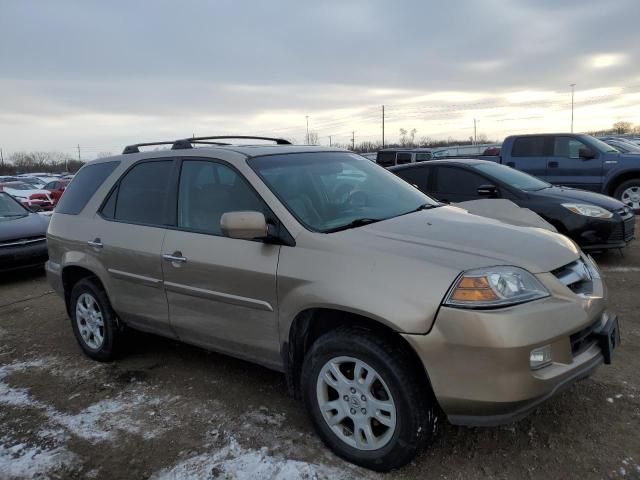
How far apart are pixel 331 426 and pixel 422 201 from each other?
5.79 feet

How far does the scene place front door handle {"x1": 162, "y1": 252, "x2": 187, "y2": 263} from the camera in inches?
140

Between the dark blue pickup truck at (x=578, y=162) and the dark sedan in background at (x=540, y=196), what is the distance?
350 centimetres

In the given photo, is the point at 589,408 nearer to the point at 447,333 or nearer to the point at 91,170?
the point at 447,333

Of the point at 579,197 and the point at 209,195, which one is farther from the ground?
the point at 209,195

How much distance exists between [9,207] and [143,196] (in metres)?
6.33

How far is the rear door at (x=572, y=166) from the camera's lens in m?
10.5

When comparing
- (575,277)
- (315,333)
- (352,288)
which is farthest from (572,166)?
(352,288)

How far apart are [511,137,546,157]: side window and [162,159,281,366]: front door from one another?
9.22 metres

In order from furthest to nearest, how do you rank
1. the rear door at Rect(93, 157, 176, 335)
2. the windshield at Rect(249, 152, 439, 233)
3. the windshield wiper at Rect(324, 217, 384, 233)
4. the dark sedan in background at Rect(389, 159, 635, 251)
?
the dark sedan in background at Rect(389, 159, 635, 251) < the rear door at Rect(93, 157, 176, 335) < the windshield at Rect(249, 152, 439, 233) < the windshield wiper at Rect(324, 217, 384, 233)

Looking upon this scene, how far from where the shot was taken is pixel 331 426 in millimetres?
2902

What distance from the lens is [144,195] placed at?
4.10 m

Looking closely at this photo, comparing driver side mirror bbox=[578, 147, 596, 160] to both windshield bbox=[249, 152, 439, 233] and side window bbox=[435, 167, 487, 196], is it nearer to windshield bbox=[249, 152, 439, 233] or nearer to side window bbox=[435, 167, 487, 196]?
side window bbox=[435, 167, 487, 196]

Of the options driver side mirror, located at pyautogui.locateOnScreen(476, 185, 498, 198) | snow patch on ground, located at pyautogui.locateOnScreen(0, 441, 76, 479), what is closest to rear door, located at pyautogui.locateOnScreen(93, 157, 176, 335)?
snow patch on ground, located at pyautogui.locateOnScreen(0, 441, 76, 479)

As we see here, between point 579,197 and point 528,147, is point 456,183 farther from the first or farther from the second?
point 528,147
